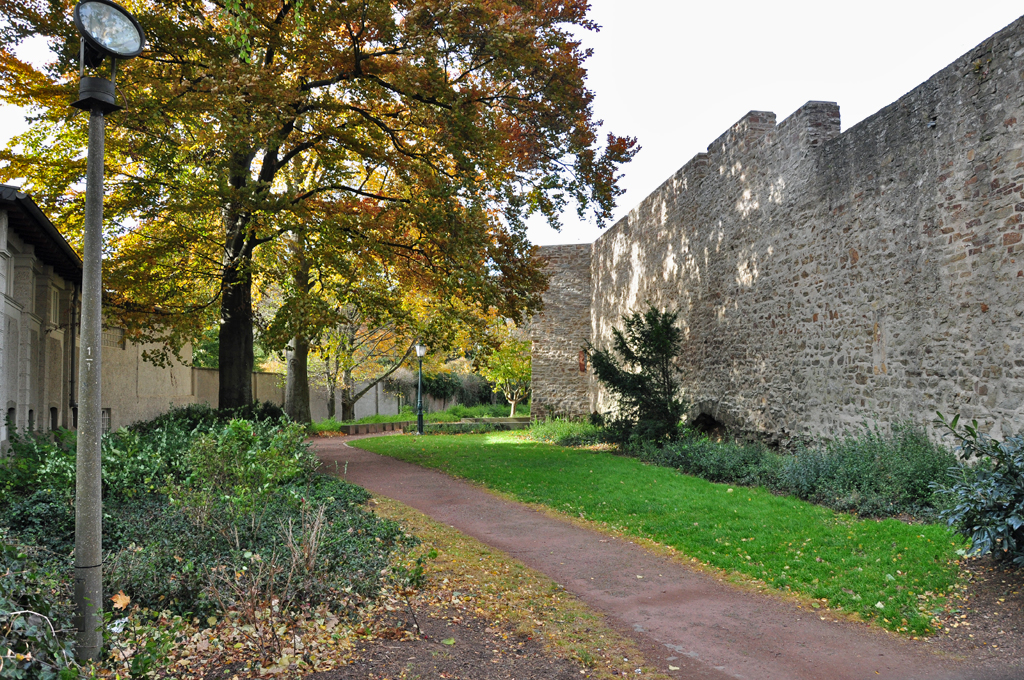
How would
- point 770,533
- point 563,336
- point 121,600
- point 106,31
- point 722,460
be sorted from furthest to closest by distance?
point 563,336 < point 722,460 < point 770,533 < point 121,600 < point 106,31

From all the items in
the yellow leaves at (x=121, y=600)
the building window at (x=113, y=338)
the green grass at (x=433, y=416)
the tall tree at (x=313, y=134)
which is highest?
the tall tree at (x=313, y=134)

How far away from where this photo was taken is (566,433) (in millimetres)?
18156

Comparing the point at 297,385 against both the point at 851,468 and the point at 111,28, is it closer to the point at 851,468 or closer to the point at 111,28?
the point at 851,468

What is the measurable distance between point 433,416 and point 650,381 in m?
15.7

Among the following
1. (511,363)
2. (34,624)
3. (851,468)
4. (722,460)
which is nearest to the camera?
(34,624)

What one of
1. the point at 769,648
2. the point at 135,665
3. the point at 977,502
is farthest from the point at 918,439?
the point at 135,665

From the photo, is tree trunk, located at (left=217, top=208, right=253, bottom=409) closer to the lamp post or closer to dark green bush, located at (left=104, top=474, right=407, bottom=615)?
dark green bush, located at (left=104, top=474, right=407, bottom=615)

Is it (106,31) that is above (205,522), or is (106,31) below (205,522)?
above

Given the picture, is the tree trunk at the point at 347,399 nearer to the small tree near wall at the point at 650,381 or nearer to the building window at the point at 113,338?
the building window at the point at 113,338

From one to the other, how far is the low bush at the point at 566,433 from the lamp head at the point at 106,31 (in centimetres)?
1348

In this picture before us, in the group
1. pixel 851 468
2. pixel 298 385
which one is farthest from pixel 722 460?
pixel 298 385

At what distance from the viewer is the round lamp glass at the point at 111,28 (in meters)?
3.27

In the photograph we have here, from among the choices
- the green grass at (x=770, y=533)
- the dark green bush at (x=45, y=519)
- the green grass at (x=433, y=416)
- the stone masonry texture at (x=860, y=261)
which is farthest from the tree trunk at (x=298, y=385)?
the dark green bush at (x=45, y=519)

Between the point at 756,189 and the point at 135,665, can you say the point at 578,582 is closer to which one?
the point at 135,665
